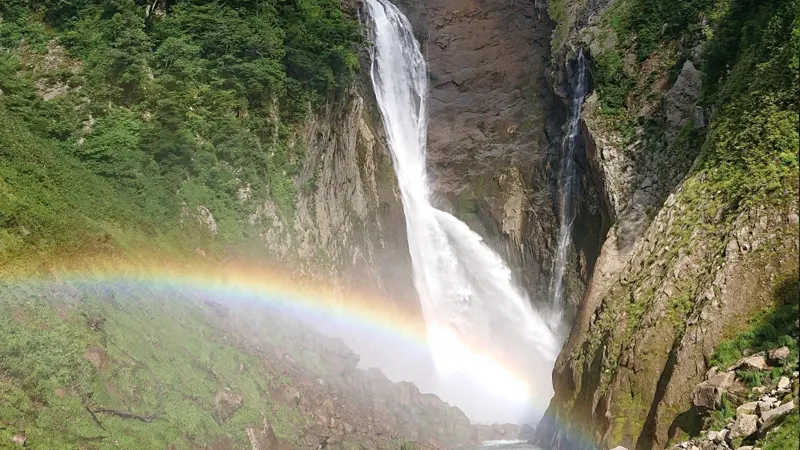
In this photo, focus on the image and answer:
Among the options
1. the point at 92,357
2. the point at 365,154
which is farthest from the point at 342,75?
the point at 92,357

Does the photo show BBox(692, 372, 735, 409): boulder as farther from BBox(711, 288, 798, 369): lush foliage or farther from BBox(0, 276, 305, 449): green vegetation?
BBox(0, 276, 305, 449): green vegetation

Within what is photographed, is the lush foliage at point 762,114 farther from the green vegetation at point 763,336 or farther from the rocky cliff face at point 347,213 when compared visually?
the rocky cliff face at point 347,213

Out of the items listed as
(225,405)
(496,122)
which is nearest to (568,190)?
(496,122)

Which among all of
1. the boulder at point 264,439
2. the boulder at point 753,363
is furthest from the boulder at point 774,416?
the boulder at point 264,439

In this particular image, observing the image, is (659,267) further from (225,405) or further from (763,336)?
(225,405)

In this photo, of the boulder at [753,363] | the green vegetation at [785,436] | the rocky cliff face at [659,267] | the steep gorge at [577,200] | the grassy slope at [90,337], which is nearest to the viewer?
the green vegetation at [785,436]
